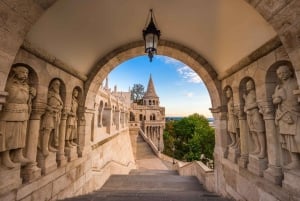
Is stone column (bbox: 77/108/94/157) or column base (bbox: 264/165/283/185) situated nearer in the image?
column base (bbox: 264/165/283/185)

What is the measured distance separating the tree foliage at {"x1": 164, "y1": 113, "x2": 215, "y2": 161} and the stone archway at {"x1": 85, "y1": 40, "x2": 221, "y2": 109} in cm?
2012

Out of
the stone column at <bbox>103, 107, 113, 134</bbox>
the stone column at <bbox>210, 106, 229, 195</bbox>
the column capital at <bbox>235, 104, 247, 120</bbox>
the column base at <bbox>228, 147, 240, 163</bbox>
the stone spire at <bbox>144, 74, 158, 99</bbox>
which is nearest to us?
the column capital at <bbox>235, 104, 247, 120</bbox>

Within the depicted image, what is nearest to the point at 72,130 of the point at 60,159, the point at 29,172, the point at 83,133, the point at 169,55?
the point at 83,133

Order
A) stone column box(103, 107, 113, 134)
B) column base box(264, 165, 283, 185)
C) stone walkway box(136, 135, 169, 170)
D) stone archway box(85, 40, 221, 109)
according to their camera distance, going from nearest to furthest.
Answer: column base box(264, 165, 283, 185) < stone archway box(85, 40, 221, 109) < stone column box(103, 107, 113, 134) < stone walkway box(136, 135, 169, 170)

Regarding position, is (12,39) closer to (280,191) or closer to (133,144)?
(280,191)

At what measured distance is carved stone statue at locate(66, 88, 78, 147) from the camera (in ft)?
11.7

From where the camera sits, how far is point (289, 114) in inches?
77.2

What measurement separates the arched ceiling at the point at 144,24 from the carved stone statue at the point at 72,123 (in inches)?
28.3

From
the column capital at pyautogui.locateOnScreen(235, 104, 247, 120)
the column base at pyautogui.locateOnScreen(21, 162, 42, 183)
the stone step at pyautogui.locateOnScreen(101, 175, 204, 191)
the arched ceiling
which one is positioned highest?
the arched ceiling

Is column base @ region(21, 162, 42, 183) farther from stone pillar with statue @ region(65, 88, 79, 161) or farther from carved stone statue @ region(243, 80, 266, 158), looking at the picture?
carved stone statue @ region(243, 80, 266, 158)

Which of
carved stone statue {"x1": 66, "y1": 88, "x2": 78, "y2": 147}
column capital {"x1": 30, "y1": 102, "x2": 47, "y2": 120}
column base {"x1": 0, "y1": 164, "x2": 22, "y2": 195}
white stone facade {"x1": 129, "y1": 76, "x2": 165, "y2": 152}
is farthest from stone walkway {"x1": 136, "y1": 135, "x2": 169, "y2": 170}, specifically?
column base {"x1": 0, "y1": 164, "x2": 22, "y2": 195}

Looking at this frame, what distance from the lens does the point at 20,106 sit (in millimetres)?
2131

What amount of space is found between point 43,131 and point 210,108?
147 inches

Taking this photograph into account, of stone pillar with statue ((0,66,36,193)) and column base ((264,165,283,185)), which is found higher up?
stone pillar with statue ((0,66,36,193))
